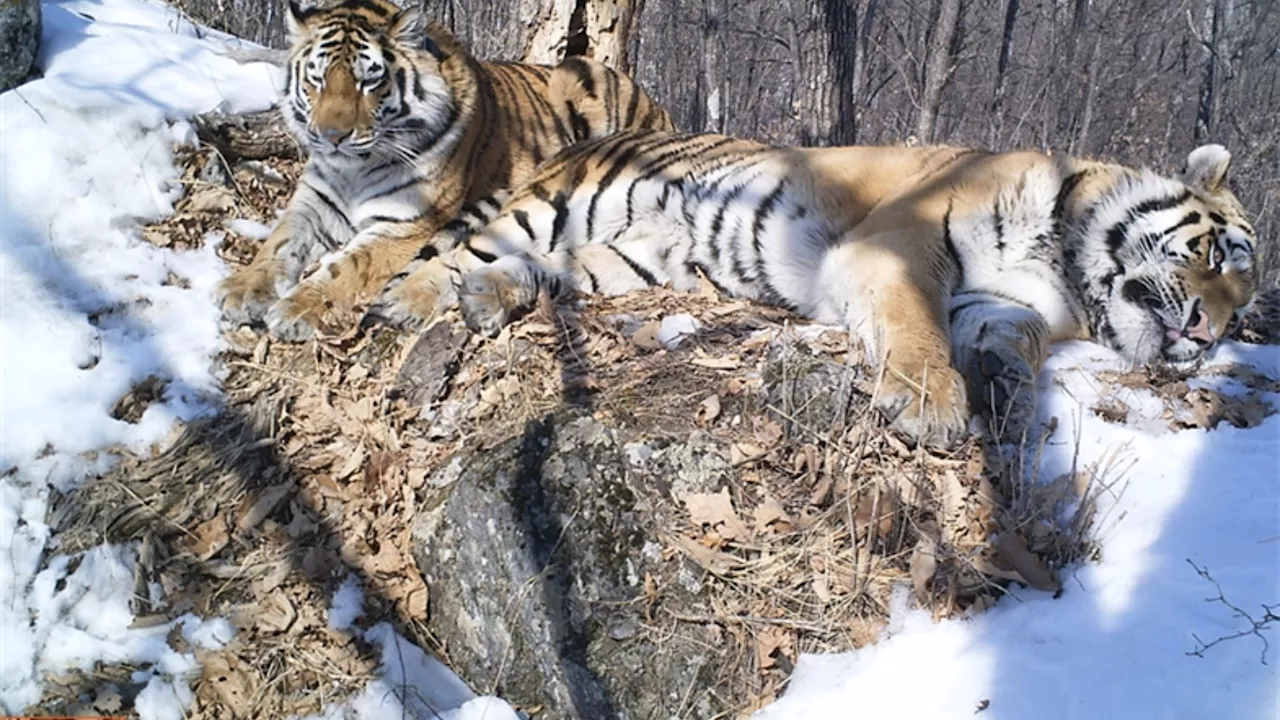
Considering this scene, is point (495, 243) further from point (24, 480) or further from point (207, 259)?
point (24, 480)

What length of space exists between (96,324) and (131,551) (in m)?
0.95

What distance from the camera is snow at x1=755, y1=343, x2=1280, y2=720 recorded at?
6.47 feet

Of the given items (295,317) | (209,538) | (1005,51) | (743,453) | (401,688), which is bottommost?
(401,688)

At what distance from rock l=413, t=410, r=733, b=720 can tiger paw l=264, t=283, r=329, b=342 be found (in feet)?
2.77

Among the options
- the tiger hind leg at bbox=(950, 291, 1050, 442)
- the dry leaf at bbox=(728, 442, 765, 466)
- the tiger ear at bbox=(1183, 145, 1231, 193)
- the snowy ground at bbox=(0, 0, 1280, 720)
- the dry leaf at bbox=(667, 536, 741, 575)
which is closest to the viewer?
the snowy ground at bbox=(0, 0, 1280, 720)

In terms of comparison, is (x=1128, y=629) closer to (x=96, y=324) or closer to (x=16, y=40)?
(x=96, y=324)

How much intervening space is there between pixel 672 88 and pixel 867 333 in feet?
53.1

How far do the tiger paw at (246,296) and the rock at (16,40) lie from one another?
1444 millimetres

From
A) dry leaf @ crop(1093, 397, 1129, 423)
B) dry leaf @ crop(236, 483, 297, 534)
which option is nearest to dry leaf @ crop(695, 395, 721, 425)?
dry leaf @ crop(1093, 397, 1129, 423)

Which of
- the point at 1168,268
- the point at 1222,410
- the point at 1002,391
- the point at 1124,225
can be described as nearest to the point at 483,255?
the point at 1002,391

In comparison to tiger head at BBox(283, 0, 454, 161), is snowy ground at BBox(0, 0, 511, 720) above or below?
below

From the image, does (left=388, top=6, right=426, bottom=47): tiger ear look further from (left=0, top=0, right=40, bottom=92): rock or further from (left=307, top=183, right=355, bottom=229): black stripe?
(left=0, top=0, right=40, bottom=92): rock

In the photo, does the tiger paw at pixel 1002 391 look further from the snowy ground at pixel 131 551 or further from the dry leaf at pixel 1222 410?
the dry leaf at pixel 1222 410

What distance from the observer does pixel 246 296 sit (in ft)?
10.9
